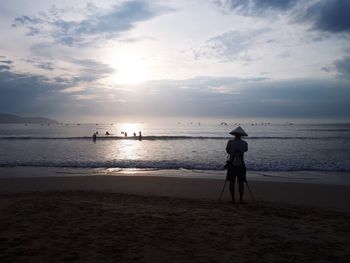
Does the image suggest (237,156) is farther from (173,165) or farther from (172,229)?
(173,165)

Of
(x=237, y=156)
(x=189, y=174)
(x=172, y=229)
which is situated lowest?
(x=189, y=174)

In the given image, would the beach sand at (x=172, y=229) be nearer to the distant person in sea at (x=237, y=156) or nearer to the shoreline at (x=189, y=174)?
the distant person in sea at (x=237, y=156)

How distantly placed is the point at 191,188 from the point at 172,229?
19.7ft

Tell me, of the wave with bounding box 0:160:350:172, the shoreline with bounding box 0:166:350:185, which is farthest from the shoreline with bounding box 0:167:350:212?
the wave with bounding box 0:160:350:172

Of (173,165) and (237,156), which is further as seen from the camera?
(173,165)

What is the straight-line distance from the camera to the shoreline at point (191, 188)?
1060cm

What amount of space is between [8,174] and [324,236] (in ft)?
50.8

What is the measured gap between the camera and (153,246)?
549 cm

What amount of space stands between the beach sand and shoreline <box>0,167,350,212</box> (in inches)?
5.3

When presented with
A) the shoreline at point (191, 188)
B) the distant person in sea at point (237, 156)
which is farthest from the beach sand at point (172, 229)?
the distant person in sea at point (237, 156)

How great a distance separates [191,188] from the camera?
12414 mm

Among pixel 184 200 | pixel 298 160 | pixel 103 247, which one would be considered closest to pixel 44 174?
pixel 184 200

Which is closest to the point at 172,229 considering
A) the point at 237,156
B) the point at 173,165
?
the point at 237,156

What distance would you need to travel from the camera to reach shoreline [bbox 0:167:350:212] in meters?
10.6
